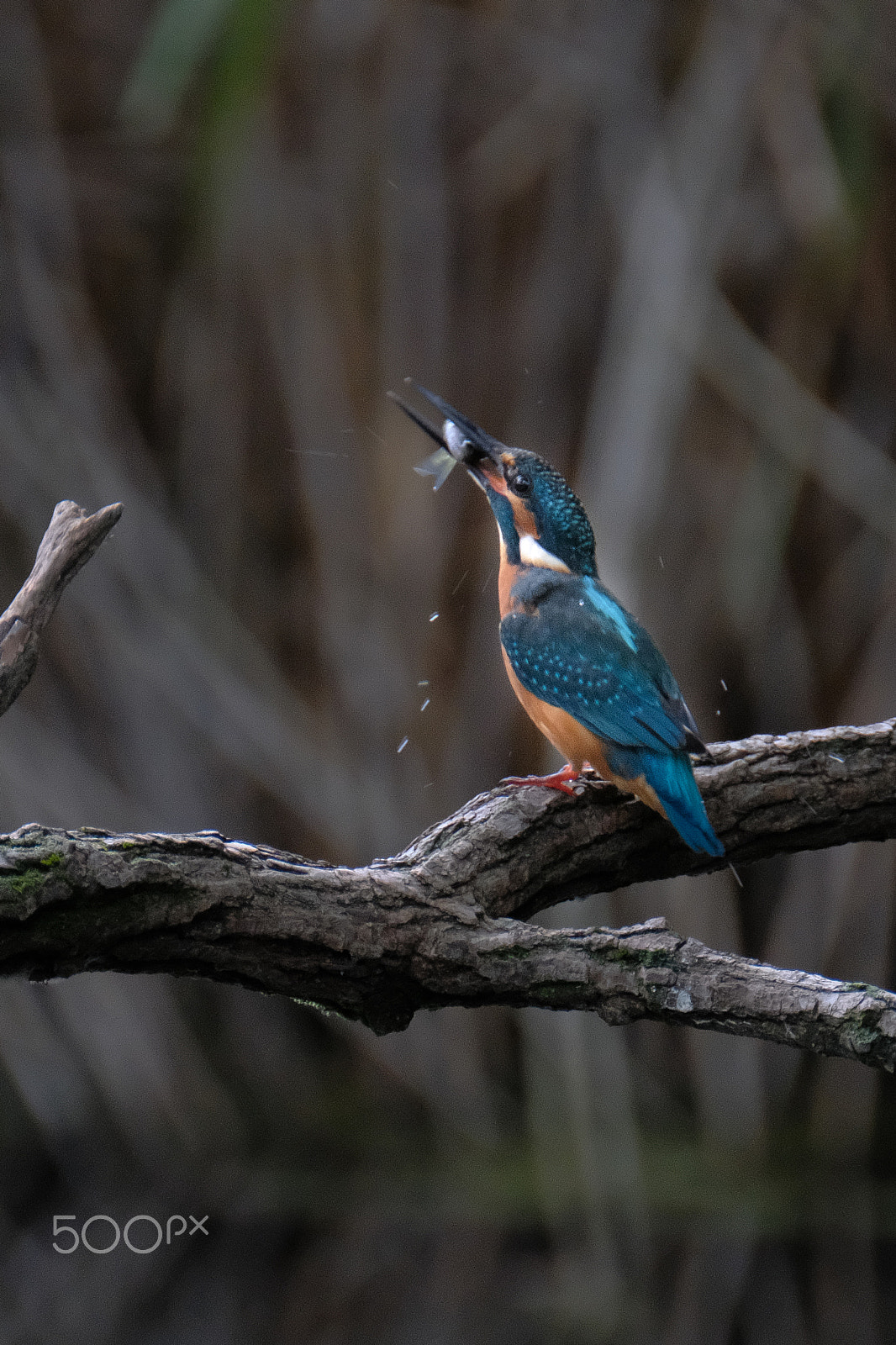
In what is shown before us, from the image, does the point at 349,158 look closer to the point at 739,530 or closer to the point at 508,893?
the point at 739,530

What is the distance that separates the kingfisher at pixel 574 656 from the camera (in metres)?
1.45

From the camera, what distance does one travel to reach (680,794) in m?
1.39

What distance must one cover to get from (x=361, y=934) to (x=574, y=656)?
2.04 feet

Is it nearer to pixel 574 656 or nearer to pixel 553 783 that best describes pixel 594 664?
pixel 574 656

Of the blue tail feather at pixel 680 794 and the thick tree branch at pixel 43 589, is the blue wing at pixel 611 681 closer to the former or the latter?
the blue tail feather at pixel 680 794

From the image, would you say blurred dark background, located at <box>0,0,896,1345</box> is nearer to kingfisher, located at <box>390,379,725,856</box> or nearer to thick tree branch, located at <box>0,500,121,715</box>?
kingfisher, located at <box>390,379,725,856</box>

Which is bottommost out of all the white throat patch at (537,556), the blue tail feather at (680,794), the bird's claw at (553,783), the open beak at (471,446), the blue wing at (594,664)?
the blue tail feather at (680,794)

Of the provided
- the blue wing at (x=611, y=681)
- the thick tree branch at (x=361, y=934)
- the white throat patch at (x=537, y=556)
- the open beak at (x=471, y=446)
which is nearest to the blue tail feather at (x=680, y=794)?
the blue wing at (x=611, y=681)

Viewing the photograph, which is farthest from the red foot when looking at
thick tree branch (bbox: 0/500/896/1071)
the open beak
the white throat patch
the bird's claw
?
the open beak

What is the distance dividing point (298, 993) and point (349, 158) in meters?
2.84

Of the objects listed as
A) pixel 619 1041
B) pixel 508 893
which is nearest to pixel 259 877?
pixel 508 893

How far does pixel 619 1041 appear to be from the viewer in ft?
10.2

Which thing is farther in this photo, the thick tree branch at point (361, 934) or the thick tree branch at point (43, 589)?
the thick tree branch at point (43, 589)

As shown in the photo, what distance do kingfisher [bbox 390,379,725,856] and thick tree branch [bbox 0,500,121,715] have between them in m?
0.59
